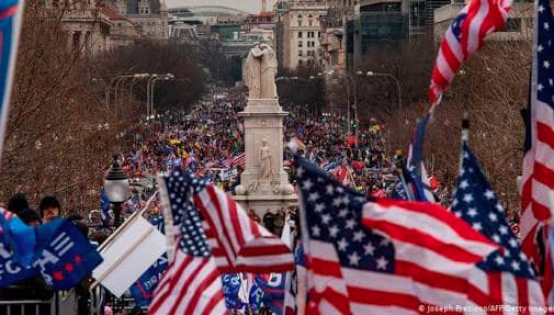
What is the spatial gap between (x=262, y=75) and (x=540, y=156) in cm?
3784

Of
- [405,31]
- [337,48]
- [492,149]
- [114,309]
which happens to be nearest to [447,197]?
[492,149]

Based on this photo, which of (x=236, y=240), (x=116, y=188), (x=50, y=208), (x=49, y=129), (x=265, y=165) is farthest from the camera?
(x=265, y=165)

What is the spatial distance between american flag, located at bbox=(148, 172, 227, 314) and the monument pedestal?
1373 inches

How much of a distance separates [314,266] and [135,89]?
3927 inches

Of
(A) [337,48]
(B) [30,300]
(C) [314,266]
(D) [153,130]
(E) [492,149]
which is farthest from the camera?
(A) [337,48]

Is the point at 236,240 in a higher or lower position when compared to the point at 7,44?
lower

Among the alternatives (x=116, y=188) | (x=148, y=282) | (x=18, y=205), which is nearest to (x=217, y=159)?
(x=116, y=188)

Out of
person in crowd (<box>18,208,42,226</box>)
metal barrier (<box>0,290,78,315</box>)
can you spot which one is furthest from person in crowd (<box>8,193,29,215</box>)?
metal barrier (<box>0,290,78,315</box>)

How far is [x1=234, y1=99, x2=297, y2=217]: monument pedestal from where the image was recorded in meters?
46.9

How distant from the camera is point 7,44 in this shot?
8.37 meters

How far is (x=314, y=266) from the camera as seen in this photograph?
10.4 m

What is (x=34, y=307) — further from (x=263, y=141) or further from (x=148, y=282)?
(x=263, y=141)

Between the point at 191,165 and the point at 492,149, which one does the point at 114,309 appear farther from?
the point at 191,165

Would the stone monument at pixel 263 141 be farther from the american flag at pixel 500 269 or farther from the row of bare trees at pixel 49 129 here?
the american flag at pixel 500 269
